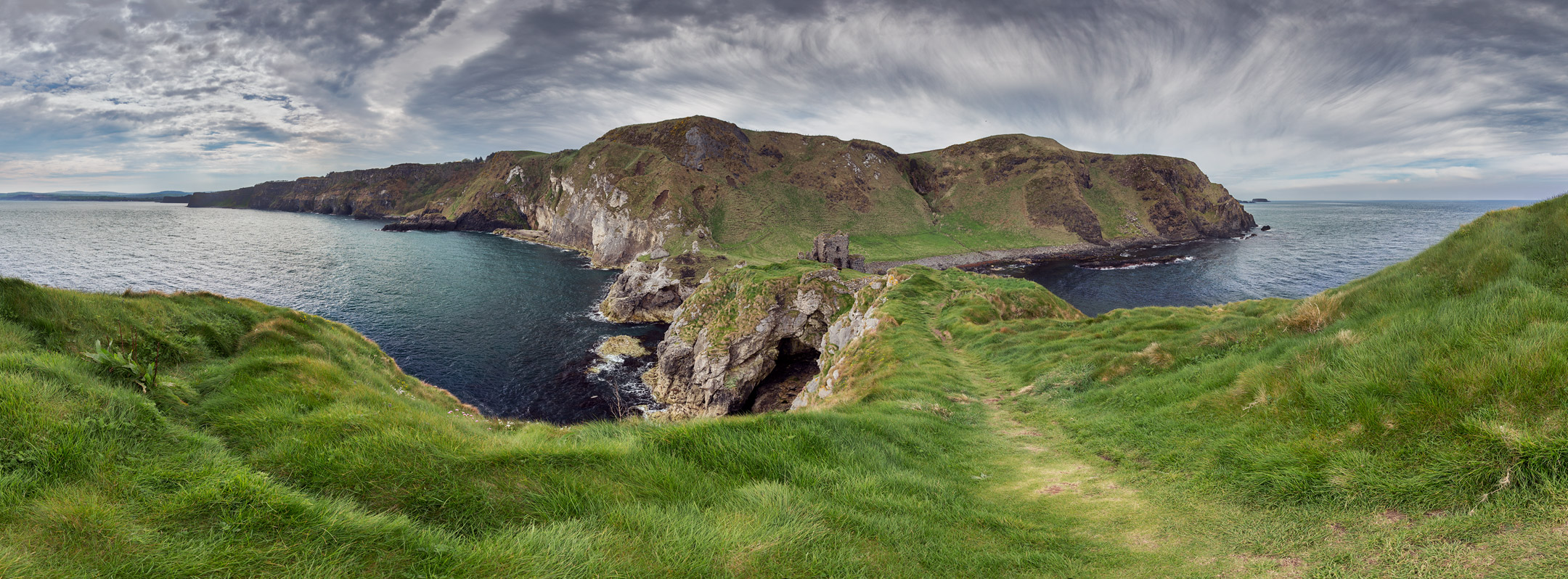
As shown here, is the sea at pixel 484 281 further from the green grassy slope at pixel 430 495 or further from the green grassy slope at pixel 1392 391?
the green grassy slope at pixel 1392 391

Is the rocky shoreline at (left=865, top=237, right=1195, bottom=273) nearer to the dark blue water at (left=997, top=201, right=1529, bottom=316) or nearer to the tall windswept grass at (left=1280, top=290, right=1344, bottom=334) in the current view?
the dark blue water at (left=997, top=201, right=1529, bottom=316)

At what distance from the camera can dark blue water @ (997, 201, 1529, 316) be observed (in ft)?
243

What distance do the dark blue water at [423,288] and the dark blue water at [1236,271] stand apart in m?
62.7

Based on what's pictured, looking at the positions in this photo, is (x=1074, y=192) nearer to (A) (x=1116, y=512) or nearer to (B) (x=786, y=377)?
(B) (x=786, y=377)

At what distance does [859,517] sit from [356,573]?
12.8 ft

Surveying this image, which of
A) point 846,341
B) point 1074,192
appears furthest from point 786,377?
point 1074,192

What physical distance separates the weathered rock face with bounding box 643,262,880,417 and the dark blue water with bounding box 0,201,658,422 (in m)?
4.31

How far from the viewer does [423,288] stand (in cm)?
7344

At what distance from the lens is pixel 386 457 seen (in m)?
4.66

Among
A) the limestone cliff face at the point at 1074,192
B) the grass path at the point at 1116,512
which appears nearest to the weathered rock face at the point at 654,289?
the grass path at the point at 1116,512

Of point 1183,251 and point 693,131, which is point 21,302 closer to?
point 693,131

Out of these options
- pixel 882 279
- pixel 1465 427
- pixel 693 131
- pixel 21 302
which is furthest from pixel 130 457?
pixel 693 131

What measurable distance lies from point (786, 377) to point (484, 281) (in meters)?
62.1

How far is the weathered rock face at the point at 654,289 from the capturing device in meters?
65.0
